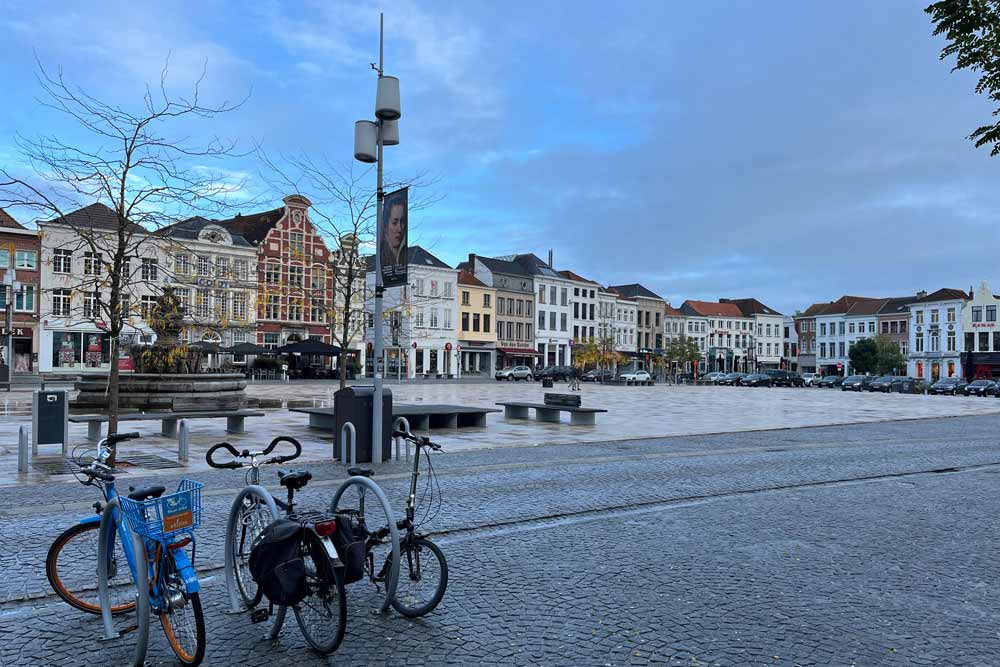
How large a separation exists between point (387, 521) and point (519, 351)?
8090 centimetres

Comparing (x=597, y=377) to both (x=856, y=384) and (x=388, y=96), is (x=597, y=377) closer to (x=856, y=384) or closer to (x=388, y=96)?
(x=856, y=384)

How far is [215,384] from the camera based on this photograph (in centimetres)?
2012

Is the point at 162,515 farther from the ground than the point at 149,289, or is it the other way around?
the point at 149,289

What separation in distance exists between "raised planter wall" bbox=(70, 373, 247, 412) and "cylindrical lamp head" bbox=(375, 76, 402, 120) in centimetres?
1048

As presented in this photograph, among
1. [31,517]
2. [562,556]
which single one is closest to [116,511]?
[562,556]

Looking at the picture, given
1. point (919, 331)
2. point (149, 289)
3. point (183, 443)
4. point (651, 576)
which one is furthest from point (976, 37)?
point (919, 331)

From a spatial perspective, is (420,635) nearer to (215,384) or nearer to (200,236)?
(215,384)

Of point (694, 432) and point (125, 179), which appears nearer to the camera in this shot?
point (125, 179)

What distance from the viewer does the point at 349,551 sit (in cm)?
434

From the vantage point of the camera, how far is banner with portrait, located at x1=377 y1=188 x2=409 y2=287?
11.9m

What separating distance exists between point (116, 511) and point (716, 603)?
3791mm

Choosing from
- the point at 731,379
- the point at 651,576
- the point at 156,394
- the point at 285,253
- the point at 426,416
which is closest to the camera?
the point at 651,576

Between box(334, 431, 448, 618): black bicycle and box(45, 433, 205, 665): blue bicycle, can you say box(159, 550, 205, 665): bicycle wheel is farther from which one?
box(334, 431, 448, 618): black bicycle

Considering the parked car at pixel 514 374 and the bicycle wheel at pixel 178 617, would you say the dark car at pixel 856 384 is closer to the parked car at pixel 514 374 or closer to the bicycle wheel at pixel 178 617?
the parked car at pixel 514 374
